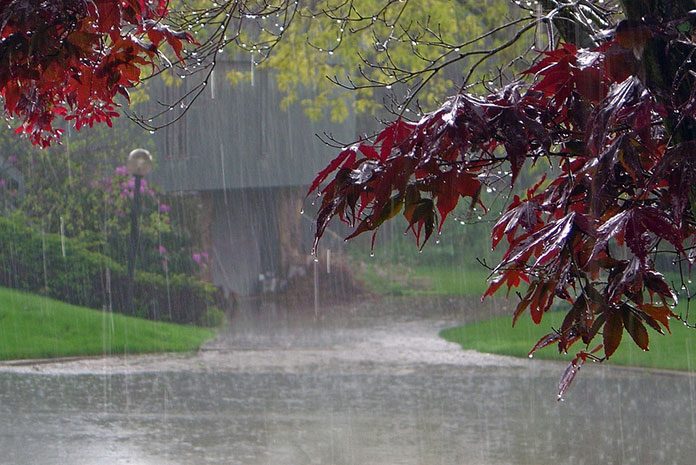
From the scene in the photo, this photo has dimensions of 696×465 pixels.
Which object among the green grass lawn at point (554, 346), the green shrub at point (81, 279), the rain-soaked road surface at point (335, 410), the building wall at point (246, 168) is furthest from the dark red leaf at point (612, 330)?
the building wall at point (246, 168)

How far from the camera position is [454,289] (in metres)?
21.6

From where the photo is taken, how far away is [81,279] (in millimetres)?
16328

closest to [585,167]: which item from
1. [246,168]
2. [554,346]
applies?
[554,346]

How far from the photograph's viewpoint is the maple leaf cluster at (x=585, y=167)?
77.1 inches

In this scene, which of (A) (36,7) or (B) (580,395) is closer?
(A) (36,7)

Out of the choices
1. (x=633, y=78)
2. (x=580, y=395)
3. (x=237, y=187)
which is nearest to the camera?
(x=633, y=78)

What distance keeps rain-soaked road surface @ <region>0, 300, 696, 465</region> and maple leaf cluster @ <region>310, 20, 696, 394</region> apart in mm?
5172

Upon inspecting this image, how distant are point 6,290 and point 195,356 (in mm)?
4292

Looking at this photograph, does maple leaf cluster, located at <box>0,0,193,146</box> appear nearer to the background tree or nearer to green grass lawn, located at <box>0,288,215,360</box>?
the background tree

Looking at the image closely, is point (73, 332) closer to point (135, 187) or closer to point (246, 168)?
point (135, 187)

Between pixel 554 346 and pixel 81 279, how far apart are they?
26.4 ft

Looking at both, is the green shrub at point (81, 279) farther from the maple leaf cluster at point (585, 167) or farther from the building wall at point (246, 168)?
the maple leaf cluster at point (585, 167)

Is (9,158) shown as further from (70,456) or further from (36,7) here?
(36,7)

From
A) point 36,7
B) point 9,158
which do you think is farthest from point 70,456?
point 9,158
